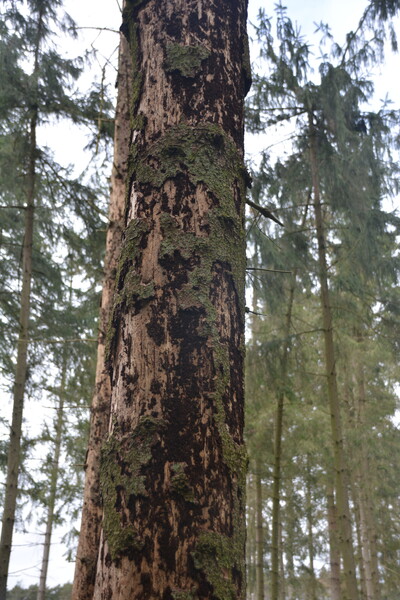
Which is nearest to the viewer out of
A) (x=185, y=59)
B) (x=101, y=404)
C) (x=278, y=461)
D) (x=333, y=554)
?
(x=185, y=59)

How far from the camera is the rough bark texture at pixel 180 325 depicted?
1252 mm

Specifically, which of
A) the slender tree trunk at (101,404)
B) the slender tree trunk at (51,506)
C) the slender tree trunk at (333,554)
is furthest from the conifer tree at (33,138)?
the slender tree trunk at (333,554)

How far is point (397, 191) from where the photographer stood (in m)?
8.29

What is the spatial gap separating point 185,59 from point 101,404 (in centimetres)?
332

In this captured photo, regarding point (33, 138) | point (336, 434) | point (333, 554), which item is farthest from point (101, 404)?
point (333, 554)

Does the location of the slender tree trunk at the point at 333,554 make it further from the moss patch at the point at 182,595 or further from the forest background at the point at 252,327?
the moss patch at the point at 182,595

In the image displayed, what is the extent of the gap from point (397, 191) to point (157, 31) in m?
7.30

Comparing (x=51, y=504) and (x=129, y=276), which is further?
(x=51, y=504)

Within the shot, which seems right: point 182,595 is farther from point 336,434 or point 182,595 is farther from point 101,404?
point 336,434

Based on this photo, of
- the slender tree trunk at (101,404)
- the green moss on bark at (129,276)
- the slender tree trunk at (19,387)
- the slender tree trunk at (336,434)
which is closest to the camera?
the green moss on bark at (129,276)

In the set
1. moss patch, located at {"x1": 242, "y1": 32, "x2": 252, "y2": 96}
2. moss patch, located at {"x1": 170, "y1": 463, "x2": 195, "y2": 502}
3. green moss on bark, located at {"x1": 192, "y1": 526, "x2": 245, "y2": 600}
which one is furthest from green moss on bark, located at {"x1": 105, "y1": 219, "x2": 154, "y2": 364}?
moss patch, located at {"x1": 242, "y1": 32, "x2": 252, "y2": 96}

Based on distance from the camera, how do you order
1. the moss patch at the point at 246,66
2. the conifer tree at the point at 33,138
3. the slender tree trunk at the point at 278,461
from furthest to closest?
the slender tree trunk at the point at 278,461, the conifer tree at the point at 33,138, the moss patch at the point at 246,66

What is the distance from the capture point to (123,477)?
1323 mm

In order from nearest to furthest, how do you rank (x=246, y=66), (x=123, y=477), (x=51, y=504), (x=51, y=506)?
1. (x=123, y=477)
2. (x=246, y=66)
3. (x=51, y=504)
4. (x=51, y=506)
